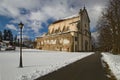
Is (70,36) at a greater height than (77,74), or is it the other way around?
(70,36)

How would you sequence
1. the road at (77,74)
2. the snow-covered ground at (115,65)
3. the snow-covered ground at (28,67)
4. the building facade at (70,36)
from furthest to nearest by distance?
the building facade at (70,36) < the snow-covered ground at (115,65) < the snow-covered ground at (28,67) < the road at (77,74)

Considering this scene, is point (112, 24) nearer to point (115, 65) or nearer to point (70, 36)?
point (115, 65)

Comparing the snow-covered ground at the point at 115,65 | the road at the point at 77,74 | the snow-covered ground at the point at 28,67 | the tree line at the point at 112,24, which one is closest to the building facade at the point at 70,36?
the tree line at the point at 112,24

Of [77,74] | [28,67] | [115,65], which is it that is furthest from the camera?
[115,65]

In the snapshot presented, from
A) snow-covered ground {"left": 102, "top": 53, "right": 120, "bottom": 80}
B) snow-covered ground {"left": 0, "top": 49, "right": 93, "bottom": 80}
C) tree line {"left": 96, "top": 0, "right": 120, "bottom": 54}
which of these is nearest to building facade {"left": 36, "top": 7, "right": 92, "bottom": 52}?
tree line {"left": 96, "top": 0, "right": 120, "bottom": 54}

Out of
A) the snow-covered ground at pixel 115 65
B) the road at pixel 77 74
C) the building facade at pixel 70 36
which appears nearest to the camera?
the road at pixel 77 74

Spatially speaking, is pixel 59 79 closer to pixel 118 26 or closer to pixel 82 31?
pixel 118 26

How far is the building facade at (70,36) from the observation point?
249 ft

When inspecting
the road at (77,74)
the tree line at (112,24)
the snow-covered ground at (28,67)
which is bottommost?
the road at (77,74)

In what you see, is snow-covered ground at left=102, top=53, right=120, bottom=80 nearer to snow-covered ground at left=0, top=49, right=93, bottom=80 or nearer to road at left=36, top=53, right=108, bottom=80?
road at left=36, top=53, right=108, bottom=80

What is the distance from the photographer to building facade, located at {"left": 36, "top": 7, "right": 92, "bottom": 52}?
249ft

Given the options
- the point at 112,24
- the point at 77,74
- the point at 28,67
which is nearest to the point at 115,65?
the point at 77,74

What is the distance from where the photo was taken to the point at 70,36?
7531 cm

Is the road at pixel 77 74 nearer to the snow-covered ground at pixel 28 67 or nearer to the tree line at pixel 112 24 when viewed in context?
the snow-covered ground at pixel 28 67
